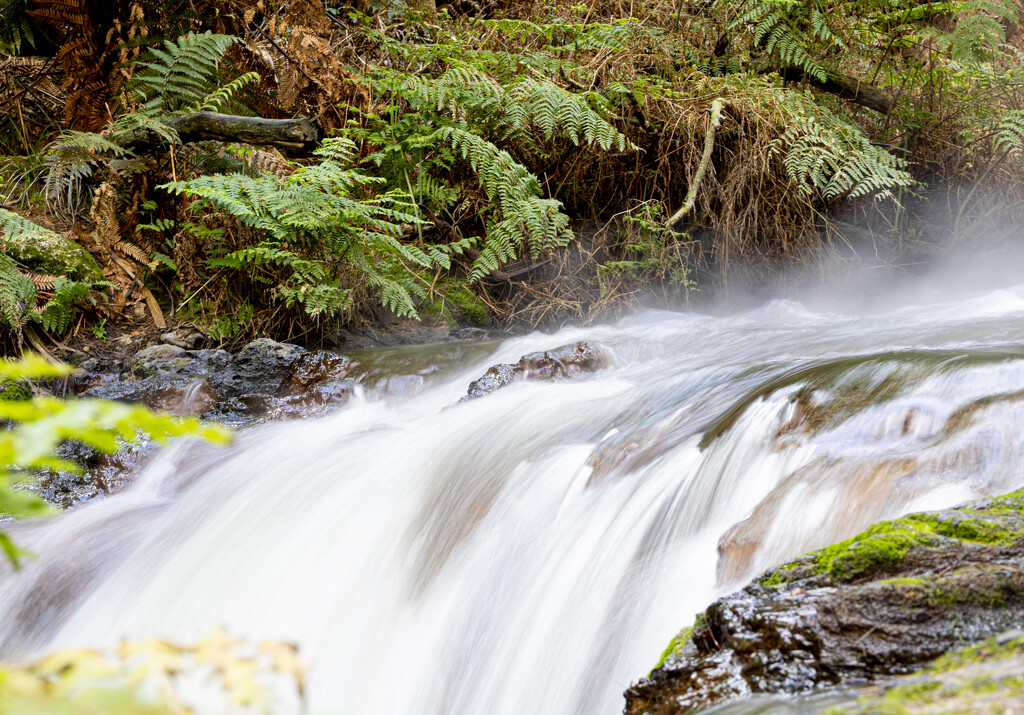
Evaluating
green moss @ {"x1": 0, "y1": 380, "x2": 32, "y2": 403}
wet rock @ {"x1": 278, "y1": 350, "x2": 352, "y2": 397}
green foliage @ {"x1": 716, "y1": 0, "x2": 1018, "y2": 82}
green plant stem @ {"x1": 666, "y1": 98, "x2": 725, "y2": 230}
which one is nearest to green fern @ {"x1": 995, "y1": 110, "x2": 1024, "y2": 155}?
green foliage @ {"x1": 716, "y1": 0, "x2": 1018, "y2": 82}

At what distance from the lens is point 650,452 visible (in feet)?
11.5

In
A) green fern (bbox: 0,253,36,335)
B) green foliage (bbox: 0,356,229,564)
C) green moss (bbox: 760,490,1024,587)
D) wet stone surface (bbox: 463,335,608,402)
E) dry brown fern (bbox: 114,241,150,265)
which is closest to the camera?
green foliage (bbox: 0,356,229,564)

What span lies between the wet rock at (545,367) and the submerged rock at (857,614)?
9.93 feet

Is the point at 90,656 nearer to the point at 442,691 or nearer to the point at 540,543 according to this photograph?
the point at 442,691

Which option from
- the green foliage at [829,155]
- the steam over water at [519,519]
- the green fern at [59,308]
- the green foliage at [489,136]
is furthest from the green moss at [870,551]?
the green fern at [59,308]

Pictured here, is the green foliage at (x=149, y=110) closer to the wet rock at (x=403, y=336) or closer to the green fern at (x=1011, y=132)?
the wet rock at (x=403, y=336)

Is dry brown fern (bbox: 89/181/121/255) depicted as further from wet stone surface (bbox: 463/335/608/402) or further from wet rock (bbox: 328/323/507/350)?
wet stone surface (bbox: 463/335/608/402)

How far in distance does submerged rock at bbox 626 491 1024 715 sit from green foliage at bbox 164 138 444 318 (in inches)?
148

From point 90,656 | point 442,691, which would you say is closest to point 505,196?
point 442,691

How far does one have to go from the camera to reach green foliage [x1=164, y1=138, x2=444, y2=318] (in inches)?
192

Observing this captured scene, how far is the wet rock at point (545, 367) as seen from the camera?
4773 millimetres

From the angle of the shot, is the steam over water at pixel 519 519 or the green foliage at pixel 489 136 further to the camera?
the green foliage at pixel 489 136

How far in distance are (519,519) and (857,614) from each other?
1.79 meters

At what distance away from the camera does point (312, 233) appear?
5113 mm
